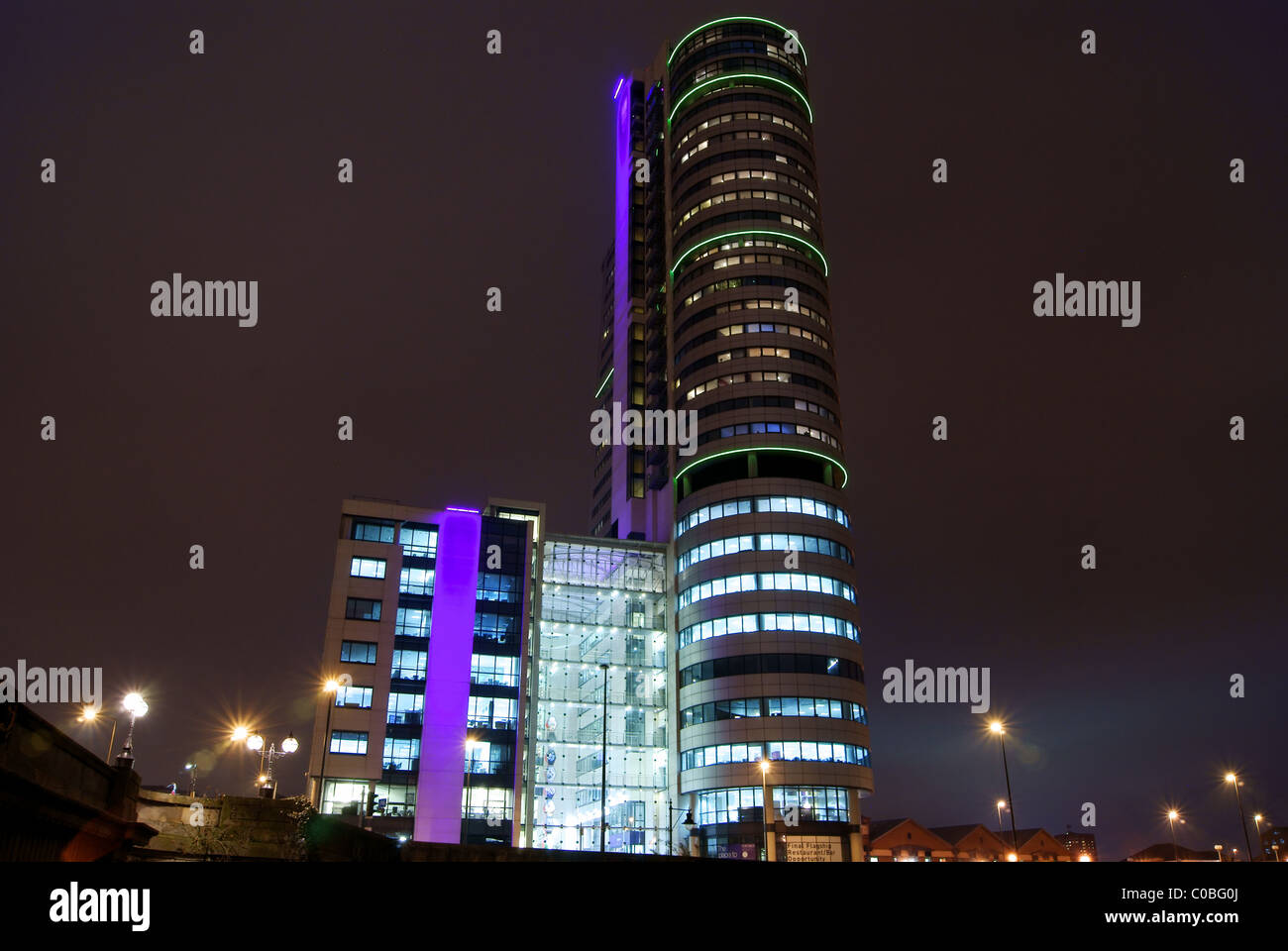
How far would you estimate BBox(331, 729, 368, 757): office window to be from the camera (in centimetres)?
8338

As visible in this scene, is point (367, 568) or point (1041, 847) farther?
point (1041, 847)

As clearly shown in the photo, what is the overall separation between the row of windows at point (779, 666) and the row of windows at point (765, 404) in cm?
2916

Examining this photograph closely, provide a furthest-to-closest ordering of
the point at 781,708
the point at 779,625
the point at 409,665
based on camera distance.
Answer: the point at 779,625 → the point at 781,708 → the point at 409,665

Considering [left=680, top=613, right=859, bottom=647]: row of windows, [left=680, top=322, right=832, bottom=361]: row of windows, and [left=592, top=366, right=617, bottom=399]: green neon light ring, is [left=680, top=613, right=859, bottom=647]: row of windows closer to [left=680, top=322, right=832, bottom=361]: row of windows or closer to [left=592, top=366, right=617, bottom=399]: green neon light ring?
[left=680, top=322, right=832, bottom=361]: row of windows

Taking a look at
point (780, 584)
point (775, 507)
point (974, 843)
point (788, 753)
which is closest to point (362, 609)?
point (780, 584)

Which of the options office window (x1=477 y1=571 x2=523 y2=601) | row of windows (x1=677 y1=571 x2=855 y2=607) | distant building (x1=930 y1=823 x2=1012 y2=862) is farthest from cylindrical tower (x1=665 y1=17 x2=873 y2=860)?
distant building (x1=930 y1=823 x2=1012 y2=862)

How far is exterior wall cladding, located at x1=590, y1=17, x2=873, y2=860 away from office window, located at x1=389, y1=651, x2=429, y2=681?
28672 millimetres

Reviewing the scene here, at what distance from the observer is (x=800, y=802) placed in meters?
88.4

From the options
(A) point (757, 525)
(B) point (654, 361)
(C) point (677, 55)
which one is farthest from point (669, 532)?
(C) point (677, 55)

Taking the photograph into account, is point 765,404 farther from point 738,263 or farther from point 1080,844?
point 1080,844

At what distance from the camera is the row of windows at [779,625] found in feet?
309

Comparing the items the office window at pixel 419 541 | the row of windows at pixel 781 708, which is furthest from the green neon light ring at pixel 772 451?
the office window at pixel 419 541

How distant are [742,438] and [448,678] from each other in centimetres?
4215
